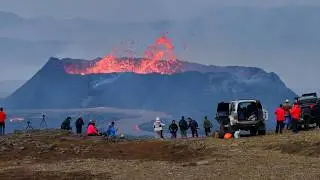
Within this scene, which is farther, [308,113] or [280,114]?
[308,113]

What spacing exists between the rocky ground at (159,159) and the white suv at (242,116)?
11.2 feet

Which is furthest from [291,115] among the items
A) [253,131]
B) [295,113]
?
[253,131]

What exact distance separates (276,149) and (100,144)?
1174cm

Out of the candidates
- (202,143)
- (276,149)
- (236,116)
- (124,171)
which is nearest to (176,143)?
(202,143)

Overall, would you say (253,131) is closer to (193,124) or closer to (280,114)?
(280,114)

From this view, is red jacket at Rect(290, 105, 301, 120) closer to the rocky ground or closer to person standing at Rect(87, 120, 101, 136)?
the rocky ground

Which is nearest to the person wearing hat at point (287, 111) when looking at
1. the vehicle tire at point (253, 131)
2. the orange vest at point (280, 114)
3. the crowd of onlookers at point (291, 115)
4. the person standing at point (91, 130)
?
the crowd of onlookers at point (291, 115)

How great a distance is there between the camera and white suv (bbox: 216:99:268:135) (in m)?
33.3

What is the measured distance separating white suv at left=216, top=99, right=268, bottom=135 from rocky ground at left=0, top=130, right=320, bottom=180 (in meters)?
3.41

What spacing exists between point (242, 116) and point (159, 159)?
965cm

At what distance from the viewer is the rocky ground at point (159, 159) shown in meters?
18.9

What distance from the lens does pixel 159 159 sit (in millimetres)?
25609

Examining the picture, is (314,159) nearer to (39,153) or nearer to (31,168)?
(31,168)

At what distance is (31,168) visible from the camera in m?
22.9
